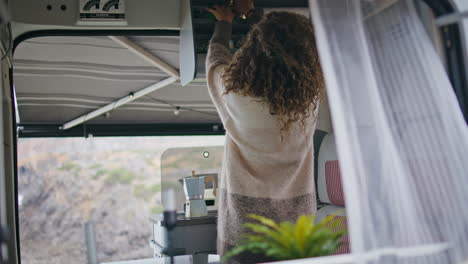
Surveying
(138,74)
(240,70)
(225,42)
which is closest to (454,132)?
(240,70)

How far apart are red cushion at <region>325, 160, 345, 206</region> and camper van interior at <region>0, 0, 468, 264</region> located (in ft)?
0.04

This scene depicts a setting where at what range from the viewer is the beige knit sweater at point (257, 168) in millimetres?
1875

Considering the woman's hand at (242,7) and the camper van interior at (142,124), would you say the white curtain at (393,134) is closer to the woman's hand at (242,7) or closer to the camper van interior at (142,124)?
the camper van interior at (142,124)

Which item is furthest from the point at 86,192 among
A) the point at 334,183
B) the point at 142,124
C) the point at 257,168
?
the point at 257,168

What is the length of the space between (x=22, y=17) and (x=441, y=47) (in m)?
1.99

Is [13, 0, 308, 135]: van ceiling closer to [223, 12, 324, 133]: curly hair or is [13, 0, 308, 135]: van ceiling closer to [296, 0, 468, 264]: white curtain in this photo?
[223, 12, 324, 133]: curly hair

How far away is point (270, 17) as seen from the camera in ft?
6.16

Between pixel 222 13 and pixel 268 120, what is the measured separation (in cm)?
73

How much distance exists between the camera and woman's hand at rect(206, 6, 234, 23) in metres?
2.33

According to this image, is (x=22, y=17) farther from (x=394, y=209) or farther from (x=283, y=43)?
(x=394, y=209)

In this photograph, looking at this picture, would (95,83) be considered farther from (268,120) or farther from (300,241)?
(300,241)

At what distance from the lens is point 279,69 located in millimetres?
1818

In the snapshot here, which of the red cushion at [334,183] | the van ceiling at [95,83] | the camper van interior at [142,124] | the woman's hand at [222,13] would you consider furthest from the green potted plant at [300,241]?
the van ceiling at [95,83]

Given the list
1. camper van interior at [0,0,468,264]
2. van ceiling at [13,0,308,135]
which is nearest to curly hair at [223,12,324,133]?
camper van interior at [0,0,468,264]
